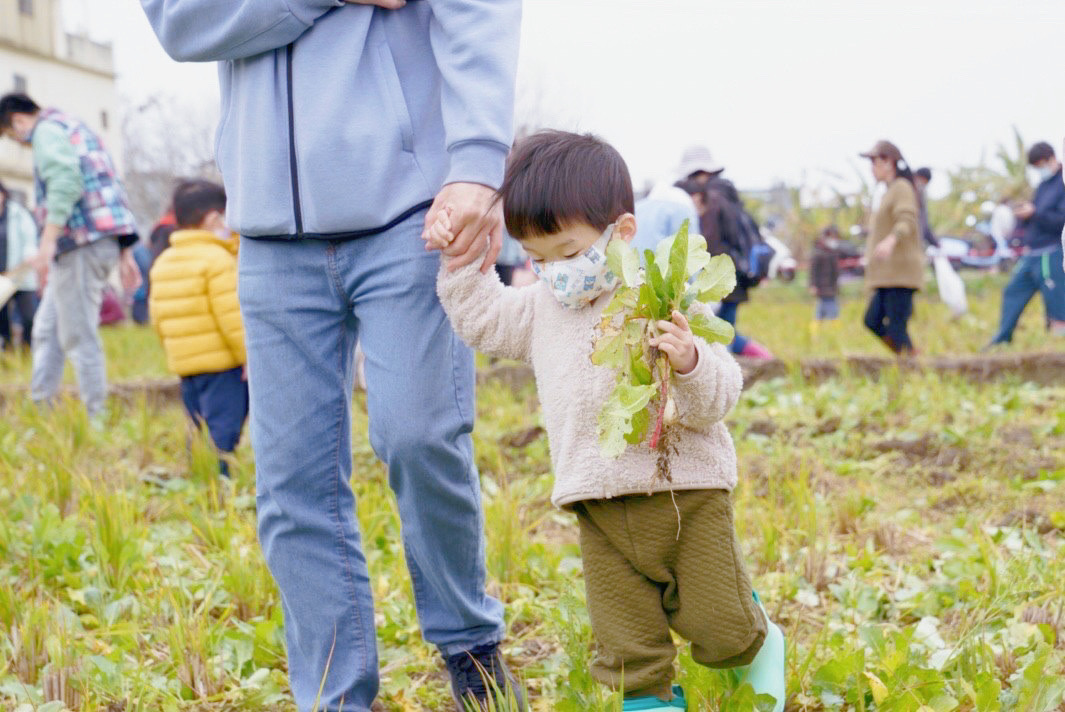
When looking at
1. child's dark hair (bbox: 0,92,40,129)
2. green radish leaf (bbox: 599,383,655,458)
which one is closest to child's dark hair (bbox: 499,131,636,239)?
green radish leaf (bbox: 599,383,655,458)

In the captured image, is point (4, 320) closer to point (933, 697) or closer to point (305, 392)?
point (305, 392)

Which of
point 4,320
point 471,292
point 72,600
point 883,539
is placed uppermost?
point 471,292

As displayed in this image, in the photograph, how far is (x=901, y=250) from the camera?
22.7 feet

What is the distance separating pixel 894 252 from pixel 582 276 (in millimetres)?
5462

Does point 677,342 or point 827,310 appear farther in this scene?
point 827,310

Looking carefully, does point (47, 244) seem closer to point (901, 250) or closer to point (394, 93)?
point (394, 93)

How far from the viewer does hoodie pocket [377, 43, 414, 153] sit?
2.00 metres

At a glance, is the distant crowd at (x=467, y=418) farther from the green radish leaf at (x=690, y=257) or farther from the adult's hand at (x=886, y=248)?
the adult's hand at (x=886, y=248)

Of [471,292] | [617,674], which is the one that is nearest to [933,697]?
[617,674]

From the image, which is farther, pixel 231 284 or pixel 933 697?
pixel 231 284

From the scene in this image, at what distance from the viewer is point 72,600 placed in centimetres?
289

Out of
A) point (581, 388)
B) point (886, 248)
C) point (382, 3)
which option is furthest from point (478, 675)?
point (886, 248)

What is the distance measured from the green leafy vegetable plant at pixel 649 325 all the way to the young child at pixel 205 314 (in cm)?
266

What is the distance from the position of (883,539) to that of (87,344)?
383 cm
